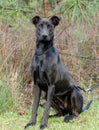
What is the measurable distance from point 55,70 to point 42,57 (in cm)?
28

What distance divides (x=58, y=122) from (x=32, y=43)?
2.57 metres

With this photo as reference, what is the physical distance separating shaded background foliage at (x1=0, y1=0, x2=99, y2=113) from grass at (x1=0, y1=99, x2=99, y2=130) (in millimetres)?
493

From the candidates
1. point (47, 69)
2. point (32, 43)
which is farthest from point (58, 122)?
point (32, 43)

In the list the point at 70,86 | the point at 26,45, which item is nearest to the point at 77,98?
the point at 70,86

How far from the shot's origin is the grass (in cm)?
606

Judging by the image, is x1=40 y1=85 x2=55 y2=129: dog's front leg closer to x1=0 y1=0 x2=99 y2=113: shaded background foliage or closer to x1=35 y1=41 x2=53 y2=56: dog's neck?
x1=35 y1=41 x2=53 y2=56: dog's neck

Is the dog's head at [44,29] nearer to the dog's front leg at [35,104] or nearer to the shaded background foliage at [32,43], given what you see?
the dog's front leg at [35,104]

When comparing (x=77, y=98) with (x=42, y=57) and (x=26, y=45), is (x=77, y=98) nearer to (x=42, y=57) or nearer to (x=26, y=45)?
(x=42, y=57)

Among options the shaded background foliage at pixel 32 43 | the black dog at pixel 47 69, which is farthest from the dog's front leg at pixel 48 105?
the shaded background foliage at pixel 32 43

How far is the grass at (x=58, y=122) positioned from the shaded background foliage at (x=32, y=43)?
493 millimetres

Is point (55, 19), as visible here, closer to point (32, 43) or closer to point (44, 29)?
point (44, 29)

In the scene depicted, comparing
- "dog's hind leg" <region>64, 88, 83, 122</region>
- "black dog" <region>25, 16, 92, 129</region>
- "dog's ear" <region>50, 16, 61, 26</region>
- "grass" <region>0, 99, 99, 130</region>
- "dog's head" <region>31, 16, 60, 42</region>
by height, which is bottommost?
"grass" <region>0, 99, 99, 130</region>

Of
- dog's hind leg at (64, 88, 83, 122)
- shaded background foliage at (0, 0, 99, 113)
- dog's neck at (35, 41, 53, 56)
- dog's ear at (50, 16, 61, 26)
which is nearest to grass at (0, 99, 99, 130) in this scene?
dog's hind leg at (64, 88, 83, 122)

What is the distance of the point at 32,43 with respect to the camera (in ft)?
28.2
